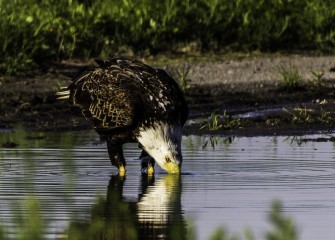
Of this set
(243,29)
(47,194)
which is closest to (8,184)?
(47,194)

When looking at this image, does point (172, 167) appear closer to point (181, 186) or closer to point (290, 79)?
point (181, 186)

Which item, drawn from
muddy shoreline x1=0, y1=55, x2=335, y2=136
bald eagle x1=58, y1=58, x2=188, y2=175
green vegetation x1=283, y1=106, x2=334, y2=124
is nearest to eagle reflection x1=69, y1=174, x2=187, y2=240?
bald eagle x1=58, y1=58, x2=188, y2=175

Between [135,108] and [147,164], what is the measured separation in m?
0.53

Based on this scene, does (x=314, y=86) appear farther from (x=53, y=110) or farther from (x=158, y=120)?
(x=158, y=120)

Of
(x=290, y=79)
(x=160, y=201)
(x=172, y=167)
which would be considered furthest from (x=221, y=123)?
(x=160, y=201)

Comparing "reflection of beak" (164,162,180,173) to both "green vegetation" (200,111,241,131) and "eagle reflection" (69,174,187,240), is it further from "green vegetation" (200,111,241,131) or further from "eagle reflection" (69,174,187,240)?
"green vegetation" (200,111,241,131)

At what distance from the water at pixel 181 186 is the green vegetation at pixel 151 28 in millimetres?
3693

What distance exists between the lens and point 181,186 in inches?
421

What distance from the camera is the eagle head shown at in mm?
11336

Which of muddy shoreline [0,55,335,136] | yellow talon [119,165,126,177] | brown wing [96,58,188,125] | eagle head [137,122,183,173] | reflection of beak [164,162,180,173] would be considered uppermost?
brown wing [96,58,188,125]

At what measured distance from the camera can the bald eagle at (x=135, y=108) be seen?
11414mm

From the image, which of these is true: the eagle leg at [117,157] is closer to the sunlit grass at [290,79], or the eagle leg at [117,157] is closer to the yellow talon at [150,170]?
the yellow talon at [150,170]

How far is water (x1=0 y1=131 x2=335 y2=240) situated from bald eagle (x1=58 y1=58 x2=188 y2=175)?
0.69 feet

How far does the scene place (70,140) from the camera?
14164 millimetres
